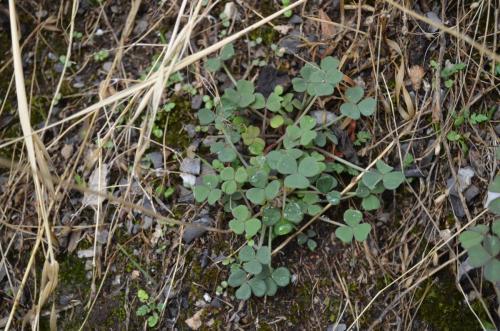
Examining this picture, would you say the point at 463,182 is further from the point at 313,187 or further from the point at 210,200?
the point at 210,200

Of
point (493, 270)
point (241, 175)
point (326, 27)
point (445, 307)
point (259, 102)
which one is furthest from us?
point (326, 27)

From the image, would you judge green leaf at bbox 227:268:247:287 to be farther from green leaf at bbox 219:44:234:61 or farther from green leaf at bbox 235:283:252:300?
green leaf at bbox 219:44:234:61

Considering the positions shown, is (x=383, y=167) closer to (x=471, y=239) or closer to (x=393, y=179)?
(x=393, y=179)

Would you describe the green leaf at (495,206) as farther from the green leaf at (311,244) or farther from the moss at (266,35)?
the moss at (266,35)

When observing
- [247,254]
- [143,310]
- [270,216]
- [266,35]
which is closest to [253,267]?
[247,254]

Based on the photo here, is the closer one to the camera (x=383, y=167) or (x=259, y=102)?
(x=383, y=167)

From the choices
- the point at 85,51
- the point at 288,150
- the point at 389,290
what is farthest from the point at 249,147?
the point at 85,51

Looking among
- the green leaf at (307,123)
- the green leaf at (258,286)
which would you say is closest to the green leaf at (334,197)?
the green leaf at (307,123)
